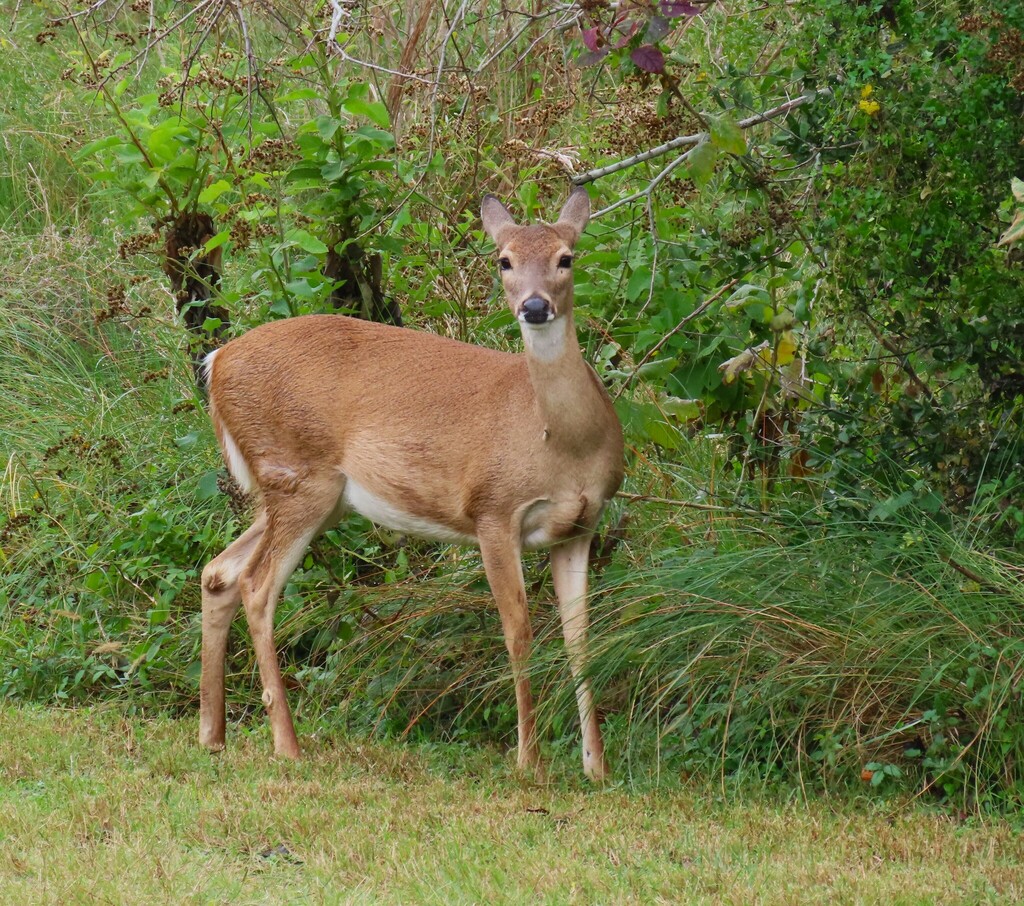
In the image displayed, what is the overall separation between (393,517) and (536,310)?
44.7 inches

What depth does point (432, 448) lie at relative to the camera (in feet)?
19.2

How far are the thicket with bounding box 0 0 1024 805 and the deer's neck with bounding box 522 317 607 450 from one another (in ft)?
1.92

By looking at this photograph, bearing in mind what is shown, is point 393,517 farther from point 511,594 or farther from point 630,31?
point 630,31

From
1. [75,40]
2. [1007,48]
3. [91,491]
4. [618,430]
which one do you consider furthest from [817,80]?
[75,40]

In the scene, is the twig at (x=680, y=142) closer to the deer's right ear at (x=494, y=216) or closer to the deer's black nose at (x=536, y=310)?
the deer's right ear at (x=494, y=216)

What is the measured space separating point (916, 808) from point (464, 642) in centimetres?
213

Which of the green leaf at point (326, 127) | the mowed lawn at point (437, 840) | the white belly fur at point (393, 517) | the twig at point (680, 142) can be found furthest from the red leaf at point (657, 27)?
the mowed lawn at point (437, 840)

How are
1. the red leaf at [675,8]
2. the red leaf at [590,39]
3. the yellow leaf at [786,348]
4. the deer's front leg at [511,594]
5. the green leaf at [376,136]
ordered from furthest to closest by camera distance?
the green leaf at [376,136] → the yellow leaf at [786,348] → the deer's front leg at [511,594] → the red leaf at [590,39] → the red leaf at [675,8]

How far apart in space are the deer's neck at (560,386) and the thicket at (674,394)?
0.58 meters

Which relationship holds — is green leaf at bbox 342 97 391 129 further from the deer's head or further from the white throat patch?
the white throat patch

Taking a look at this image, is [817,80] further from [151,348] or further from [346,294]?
[151,348]

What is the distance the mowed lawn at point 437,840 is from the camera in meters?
4.08

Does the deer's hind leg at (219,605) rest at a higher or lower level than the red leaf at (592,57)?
lower

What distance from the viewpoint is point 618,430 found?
18.8 feet
